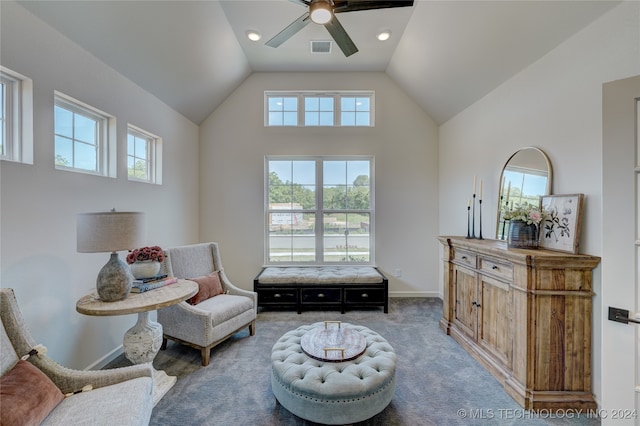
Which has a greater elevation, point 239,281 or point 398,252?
point 398,252

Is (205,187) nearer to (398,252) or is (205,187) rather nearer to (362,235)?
(362,235)

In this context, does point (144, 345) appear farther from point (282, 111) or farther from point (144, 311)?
point (282, 111)

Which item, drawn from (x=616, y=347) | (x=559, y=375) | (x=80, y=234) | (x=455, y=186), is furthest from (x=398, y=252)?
(x=80, y=234)

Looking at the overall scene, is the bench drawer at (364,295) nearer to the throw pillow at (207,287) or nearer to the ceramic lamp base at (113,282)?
the throw pillow at (207,287)

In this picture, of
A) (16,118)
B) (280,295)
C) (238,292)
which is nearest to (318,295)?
(280,295)

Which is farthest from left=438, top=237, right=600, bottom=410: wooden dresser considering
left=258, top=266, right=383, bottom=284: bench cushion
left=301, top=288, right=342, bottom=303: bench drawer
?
left=301, top=288, right=342, bottom=303: bench drawer

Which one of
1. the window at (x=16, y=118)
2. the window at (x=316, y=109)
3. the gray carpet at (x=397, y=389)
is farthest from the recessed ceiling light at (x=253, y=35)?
the gray carpet at (x=397, y=389)

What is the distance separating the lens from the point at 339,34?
2262 millimetres

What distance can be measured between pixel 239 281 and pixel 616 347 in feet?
13.4

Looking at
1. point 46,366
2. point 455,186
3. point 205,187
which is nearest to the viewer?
point 46,366

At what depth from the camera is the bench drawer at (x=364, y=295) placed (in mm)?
3635

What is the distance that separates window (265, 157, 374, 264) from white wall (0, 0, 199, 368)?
1993mm

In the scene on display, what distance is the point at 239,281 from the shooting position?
4.23 m

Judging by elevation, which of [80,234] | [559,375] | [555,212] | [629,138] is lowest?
[559,375]
